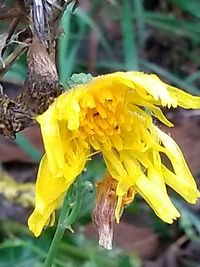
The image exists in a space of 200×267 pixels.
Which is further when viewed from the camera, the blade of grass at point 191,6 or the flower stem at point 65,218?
the blade of grass at point 191,6

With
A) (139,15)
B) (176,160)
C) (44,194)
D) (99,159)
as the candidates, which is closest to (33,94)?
(44,194)

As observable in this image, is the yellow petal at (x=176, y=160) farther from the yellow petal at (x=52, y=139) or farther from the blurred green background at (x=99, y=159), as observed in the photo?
the blurred green background at (x=99, y=159)

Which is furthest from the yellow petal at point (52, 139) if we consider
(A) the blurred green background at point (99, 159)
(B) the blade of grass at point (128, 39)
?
(B) the blade of grass at point (128, 39)

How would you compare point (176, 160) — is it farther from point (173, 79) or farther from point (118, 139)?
point (173, 79)

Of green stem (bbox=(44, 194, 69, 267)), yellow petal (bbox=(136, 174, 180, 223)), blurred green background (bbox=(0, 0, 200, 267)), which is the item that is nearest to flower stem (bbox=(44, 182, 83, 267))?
green stem (bbox=(44, 194, 69, 267))

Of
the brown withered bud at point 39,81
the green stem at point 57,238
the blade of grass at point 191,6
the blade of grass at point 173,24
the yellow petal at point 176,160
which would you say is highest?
the brown withered bud at point 39,81

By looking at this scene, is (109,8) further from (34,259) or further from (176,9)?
(34,259)

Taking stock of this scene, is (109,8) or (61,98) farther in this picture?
(109,8)

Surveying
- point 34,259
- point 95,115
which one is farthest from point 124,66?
point 95,115
